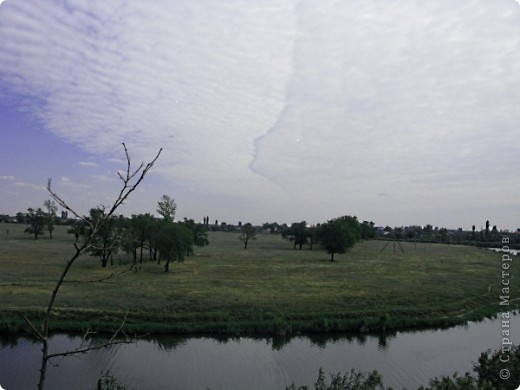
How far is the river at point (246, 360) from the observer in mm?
18875

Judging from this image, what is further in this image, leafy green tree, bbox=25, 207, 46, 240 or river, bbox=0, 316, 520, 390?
leafy green tree, bbox=25, 207, 46, 240

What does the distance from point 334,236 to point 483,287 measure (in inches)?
1018

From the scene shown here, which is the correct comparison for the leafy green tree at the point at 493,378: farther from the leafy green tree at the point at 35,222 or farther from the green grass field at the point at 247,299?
the leafy green tree at the point at 35,222

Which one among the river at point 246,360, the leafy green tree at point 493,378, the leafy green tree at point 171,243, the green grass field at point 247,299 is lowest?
the river at point 246,360

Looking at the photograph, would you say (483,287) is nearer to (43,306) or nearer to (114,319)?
(114,319)

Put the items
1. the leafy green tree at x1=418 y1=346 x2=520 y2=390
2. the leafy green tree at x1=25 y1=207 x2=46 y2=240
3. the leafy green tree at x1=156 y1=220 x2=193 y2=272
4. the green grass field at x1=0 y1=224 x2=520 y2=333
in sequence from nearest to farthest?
1. the leafy green tree at x1=418 y1=346 x2=520 y2=390
2. the green grass field at x1=0 y1=224 x2=520 y2=333
3. the leafy green tree at x1=156 y1=220 x2=193 y2=272
4. the leafy green tree at x1=25 y1=207 x2=46 y2=240

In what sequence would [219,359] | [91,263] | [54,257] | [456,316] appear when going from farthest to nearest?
[54,257], [91,263], [456,316], [219,359]

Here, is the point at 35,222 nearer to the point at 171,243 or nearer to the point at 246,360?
the point at 171,243

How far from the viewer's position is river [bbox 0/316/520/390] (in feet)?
61.9

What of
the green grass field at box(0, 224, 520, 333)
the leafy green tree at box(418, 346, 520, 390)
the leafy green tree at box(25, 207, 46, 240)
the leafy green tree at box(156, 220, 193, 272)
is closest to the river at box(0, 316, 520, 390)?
the green grass field at box(0, 224, 520, 333)

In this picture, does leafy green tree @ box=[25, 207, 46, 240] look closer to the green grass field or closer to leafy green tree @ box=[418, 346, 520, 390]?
the green grass field

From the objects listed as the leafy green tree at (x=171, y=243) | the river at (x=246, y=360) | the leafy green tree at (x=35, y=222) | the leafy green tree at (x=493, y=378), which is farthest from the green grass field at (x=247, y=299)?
the leafy green tree at (x=35, y=222)

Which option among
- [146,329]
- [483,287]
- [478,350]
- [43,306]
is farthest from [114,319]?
[483,287]

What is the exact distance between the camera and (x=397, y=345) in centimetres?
2514
